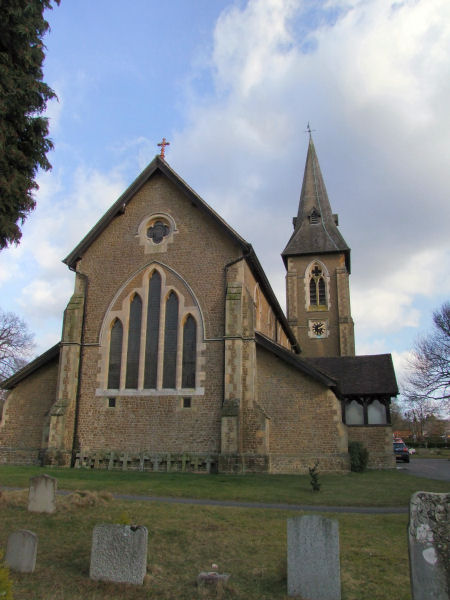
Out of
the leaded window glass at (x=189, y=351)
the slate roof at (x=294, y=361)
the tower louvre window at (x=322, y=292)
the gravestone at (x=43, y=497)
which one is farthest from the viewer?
the tower louvre window at (x=322, y=292)

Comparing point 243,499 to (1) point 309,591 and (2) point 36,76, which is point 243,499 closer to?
(1) point 309,591

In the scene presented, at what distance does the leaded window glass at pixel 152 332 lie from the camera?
21.7 m

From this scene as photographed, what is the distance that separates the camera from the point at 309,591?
6355 mm

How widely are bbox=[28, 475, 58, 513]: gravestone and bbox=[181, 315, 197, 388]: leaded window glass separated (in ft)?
35.5

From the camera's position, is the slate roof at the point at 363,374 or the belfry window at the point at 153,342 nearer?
the belfry window at the point at 153,342

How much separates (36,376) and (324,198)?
32.6 metres

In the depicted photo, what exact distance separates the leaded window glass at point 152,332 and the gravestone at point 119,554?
1469cm

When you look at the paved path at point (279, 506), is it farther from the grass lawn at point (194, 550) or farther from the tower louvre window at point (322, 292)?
the tower louvre window at point (322, 292)

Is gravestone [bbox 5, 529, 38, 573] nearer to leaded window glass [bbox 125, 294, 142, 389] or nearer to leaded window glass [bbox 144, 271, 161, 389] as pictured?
leaded window glass [bbox 144, 271, 161, 389]

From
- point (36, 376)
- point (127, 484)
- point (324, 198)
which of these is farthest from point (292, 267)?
point (127, 484)

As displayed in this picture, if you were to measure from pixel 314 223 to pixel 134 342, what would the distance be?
2763cm

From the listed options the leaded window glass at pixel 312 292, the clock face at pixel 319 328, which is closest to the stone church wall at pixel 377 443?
the clock face at pixel 319 328

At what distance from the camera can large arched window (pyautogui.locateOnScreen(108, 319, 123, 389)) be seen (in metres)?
22.1

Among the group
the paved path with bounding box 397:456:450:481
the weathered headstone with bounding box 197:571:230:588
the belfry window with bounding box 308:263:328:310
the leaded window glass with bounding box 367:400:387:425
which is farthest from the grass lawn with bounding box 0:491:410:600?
the belfry window with bounding box 308:263:328:310
